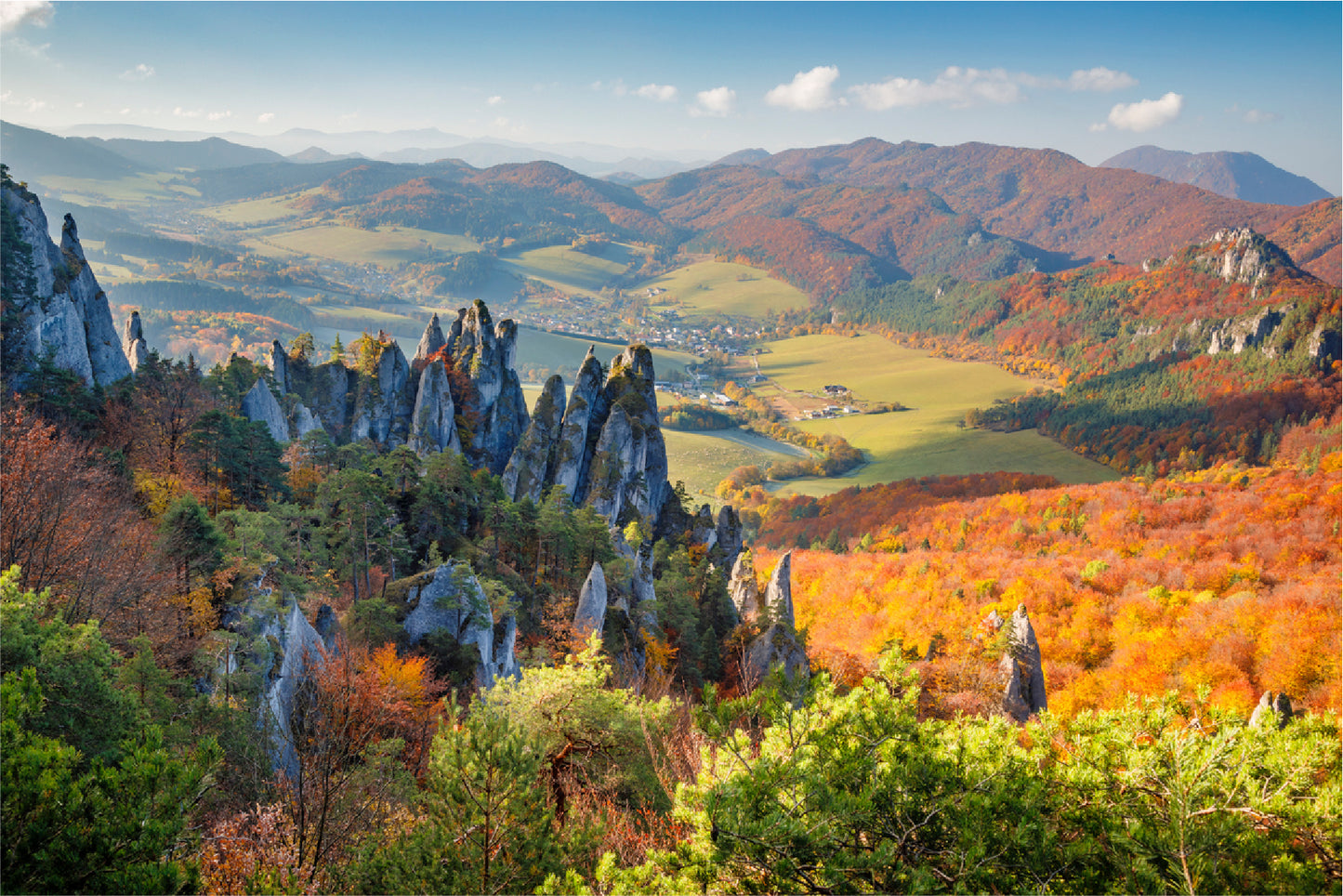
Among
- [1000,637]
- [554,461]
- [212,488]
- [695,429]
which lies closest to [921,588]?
[1000,637]

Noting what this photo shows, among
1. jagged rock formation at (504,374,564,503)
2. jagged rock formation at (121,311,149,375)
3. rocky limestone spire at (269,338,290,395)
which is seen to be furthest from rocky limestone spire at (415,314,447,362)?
jagged rock formation at (121,311,149,375)

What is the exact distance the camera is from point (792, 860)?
8.91m

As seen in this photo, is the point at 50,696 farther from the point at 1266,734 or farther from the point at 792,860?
the point at 1266,734

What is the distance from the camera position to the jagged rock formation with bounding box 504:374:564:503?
172ft

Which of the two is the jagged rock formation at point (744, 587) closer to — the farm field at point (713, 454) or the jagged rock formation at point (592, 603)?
the jagged rock formation at point (592, 603)

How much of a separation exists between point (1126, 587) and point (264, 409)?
7682cm

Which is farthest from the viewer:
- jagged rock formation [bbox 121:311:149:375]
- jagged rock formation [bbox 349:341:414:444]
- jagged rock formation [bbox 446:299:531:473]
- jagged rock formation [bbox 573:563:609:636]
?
jagged rock formation [bbox 446:299:531:473]

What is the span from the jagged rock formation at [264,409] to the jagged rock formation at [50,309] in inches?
295

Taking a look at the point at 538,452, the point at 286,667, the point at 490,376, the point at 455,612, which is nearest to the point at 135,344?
the point at 490,376

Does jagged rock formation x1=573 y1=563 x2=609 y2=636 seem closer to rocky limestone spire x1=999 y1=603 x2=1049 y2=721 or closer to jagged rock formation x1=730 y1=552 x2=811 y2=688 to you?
jagged rock formation x1=730 y1=552 x2=811 y2=688

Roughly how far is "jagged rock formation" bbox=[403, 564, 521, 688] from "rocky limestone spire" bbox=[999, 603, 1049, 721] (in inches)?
1108

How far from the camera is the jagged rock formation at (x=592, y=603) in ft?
108

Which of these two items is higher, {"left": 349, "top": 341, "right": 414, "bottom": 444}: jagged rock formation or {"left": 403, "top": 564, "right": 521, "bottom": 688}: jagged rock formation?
{"left": 349, "top": 341, "right": 414, "bottom": 444}: jagged rock formation

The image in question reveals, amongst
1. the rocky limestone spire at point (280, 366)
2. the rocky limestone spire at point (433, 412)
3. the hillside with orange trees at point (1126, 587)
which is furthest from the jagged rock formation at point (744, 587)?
the rocky limestone spire at point (280, 366)
